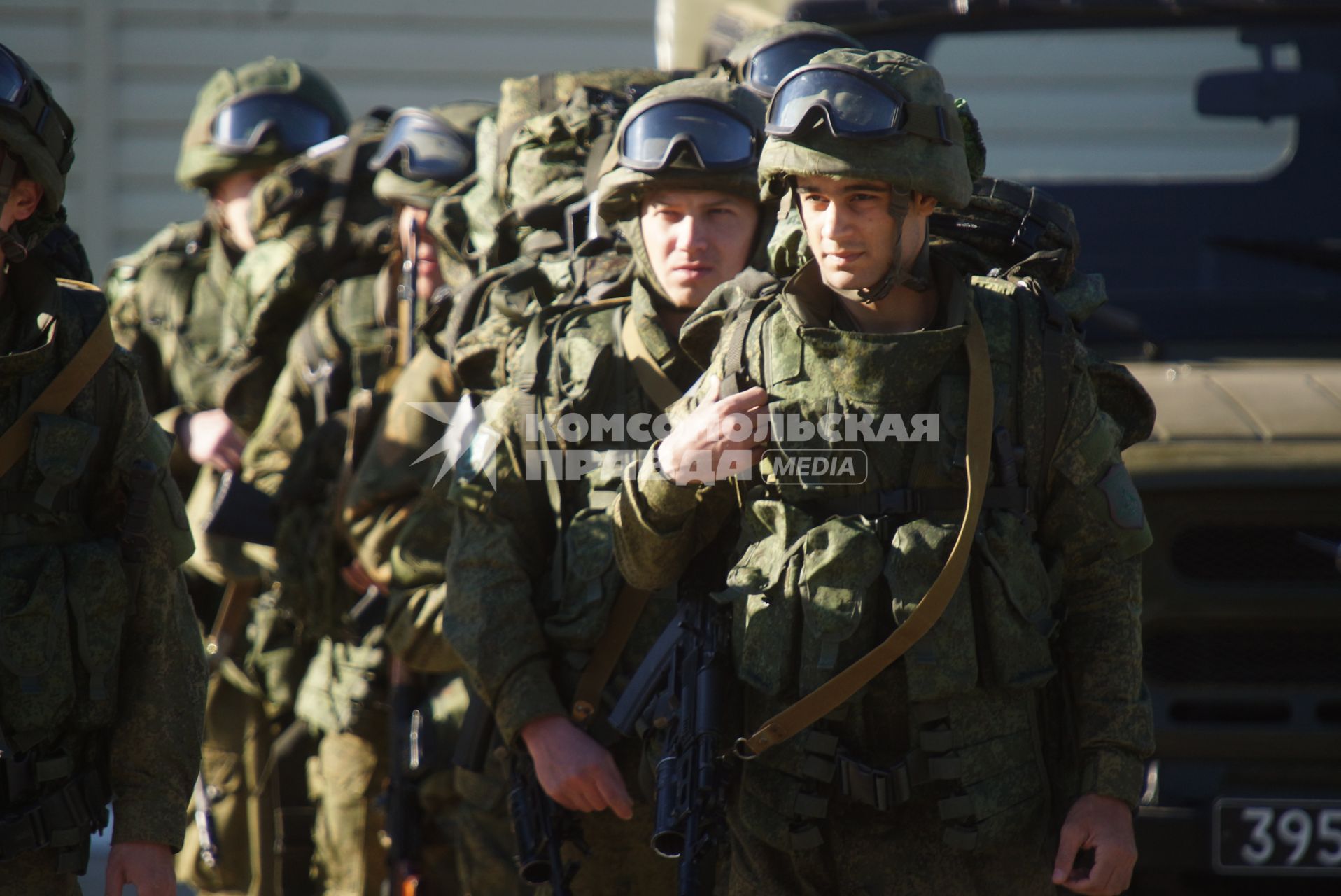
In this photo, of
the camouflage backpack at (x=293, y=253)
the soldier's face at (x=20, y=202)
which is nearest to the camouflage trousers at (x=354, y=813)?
the camouflage backpack at (x=293, y=253)

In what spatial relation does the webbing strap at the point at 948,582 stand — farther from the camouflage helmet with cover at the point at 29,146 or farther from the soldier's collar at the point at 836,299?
the camouflage helmet with cover at the point at 29,146

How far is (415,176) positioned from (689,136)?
1.96 m

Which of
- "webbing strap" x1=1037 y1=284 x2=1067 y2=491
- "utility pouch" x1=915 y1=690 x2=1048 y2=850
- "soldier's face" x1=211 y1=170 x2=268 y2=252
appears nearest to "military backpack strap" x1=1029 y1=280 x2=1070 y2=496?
"webbing strap" x1=1037 y1=284 x2=1067 y2=491

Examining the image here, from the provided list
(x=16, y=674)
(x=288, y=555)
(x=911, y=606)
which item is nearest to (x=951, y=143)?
(x=911, y=606)

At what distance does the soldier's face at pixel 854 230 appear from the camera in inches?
116

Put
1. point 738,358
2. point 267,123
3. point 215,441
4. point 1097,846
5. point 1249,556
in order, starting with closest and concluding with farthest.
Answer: point 1097,846 → point 738,358 → point 1249,556 → point 215,441 → point 267,123

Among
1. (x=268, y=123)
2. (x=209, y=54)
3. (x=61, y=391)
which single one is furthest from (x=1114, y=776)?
(x=209, y=54)

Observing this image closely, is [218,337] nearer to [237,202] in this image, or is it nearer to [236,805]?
[237,202]

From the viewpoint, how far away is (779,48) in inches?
Answer: 184

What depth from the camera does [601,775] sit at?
3.44 m

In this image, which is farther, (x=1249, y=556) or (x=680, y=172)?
(x=1249, y=556)

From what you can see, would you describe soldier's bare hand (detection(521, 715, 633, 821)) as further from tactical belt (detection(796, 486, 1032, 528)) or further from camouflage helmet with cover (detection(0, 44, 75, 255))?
camouflage helmet with cover (detection(0, 44, 75, 255))

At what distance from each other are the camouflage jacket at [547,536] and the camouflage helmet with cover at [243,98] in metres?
2.90

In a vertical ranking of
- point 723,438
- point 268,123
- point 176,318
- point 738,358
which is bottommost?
point 723,438
